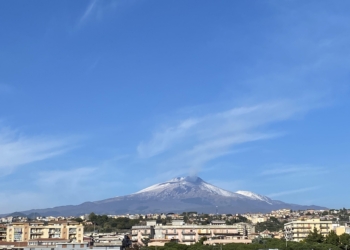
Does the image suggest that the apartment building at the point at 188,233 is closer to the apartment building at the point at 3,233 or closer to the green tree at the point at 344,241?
the apartment building at the point at 3,233

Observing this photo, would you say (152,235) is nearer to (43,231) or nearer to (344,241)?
(43,231)

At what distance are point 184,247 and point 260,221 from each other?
97.5 m

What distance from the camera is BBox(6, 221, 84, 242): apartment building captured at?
274 feet

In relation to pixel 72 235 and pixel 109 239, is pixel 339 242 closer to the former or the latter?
pixel 109 239

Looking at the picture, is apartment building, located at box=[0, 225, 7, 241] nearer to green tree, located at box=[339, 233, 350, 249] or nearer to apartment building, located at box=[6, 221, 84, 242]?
apartment building, located at box=[6, 221, 84, 242]

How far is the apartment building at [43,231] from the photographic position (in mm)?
83500

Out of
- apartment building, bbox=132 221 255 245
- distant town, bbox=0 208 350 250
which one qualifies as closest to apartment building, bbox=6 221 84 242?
distant town, bbox=0 208 350 250

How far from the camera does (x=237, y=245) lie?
66.5 m

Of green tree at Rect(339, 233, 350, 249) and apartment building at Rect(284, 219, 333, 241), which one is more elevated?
apartment building at Rect(284, 219, 333, 241)

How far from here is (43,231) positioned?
277 feet

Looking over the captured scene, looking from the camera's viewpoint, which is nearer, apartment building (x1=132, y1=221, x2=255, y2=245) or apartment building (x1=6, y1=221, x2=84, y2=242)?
apartment building (x1=6, y1=221, x2=84, y2=242)

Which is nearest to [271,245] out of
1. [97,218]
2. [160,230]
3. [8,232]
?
[160,230]

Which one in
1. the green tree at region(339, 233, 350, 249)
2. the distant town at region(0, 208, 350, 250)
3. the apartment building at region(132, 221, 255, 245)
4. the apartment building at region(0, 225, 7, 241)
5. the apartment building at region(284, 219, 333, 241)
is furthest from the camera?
the apartment building at region(284, 219, 333, 241)

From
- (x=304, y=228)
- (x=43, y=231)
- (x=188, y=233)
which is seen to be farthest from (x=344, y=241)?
(x=43, y=231)
